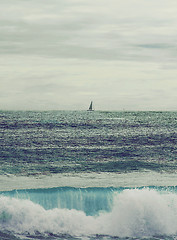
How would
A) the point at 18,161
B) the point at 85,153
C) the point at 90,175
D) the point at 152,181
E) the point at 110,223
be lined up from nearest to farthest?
the point at 110,223, the point at 152,181, the point at 90,175, the point at 18,161, the point at 85,153

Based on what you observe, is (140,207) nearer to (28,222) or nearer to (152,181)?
(28,222)

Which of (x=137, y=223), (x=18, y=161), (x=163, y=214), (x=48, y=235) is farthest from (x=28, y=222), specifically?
(x=18, y=161)

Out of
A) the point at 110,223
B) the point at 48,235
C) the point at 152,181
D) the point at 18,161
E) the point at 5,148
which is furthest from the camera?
the point at 5,148

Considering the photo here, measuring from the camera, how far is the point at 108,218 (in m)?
10.8

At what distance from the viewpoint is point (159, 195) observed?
1151 cm

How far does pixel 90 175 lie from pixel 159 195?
7.96 meters

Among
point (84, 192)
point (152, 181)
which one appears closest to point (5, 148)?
point (152, 181)

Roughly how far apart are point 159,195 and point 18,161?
47.4 ft

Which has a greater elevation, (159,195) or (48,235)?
(159,195)

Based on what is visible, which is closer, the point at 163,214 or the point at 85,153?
the point at 163,214

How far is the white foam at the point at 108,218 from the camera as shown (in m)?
10.2

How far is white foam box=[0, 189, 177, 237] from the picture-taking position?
33.3ft

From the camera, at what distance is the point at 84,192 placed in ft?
43.1

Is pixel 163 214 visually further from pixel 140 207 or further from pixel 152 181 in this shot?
pixel 152 181
